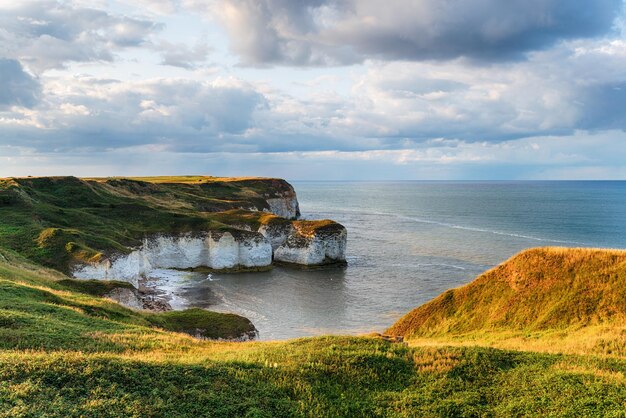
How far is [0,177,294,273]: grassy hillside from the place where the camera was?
45.8 meters

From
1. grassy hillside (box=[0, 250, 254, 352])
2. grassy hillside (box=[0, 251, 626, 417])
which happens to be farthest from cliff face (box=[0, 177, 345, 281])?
grassy hillside (box=[0, 251, 626, 417])

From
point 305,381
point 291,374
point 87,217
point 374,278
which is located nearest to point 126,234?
point 87,217

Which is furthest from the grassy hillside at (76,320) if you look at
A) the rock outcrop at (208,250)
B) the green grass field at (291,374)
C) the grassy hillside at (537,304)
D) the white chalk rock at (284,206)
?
the white chalk rock at (284,206)

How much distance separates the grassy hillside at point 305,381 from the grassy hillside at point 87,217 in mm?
33705

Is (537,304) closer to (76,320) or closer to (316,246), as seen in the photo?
(76,320)

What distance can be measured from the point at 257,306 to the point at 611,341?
115ft

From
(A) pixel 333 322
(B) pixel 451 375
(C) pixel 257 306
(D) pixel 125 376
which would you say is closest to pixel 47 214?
(C) pixel 257 306

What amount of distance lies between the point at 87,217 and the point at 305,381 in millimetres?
58620

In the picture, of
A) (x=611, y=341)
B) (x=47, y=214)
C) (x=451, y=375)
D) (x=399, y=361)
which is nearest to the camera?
(x=451, y=375)

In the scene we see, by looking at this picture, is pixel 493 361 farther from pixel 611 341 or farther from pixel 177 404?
pixel 177 404

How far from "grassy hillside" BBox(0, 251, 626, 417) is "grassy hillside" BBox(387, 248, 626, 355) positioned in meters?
7.94

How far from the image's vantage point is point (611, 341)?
1775cm

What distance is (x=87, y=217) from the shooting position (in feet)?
200

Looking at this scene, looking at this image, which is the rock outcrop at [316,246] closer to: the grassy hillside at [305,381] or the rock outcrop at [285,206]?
the rock outcrop at [285,206]
